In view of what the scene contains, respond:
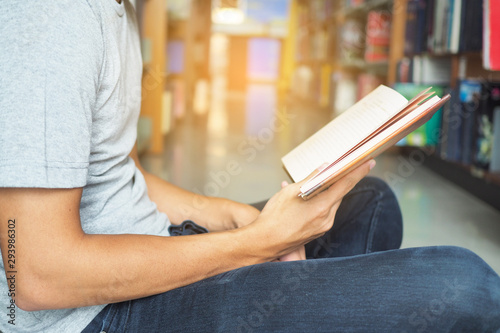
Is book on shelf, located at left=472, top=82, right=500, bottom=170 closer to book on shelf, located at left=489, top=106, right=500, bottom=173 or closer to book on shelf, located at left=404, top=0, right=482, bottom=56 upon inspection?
book on shelf, located at left=489, top=106, right=500, bottom=173

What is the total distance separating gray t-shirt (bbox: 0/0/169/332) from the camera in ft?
1.46

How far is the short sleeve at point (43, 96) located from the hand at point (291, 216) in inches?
8.4

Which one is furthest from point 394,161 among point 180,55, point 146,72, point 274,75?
point 274,75

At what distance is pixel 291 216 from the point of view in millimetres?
595

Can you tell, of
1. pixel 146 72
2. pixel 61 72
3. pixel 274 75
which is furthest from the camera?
pixel 274 75

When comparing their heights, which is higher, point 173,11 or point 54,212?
point 173,11

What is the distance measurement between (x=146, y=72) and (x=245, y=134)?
3.65ft

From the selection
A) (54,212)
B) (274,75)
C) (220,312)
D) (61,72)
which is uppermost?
→ (61,72)

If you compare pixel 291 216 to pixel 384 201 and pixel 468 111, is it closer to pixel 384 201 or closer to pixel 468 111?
pixel 384 201

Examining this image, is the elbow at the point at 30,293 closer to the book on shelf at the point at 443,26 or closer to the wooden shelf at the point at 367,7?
the book on shelf at the point at 443,26

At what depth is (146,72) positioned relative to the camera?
2.69 meters

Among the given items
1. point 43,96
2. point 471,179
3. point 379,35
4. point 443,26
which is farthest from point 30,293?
point 379,35

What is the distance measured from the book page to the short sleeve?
0.28 meters

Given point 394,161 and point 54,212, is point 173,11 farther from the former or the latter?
point 54,212
